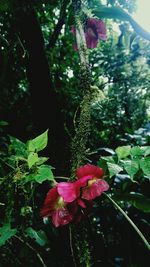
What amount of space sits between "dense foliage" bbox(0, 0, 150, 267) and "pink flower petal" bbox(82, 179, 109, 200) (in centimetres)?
1

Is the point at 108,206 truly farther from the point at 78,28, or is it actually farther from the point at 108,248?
Result: the point at 78,28

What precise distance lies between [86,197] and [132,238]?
120cm

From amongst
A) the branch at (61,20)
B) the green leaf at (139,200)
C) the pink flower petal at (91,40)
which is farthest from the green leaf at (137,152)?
the branch at (61,20)

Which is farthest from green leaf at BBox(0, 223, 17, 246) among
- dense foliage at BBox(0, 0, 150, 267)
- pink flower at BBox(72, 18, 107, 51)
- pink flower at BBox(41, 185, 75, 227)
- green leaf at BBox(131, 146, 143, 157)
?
pink flower at BBox(72, 18, 107, 51)

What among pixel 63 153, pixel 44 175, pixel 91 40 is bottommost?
pixel 44 175

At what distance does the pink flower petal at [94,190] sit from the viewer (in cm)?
74

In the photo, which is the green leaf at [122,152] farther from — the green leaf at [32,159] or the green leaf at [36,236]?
the green leaf at [36,236]

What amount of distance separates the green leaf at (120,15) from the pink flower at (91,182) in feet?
1.91

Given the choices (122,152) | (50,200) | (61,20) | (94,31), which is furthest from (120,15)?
(61,20)

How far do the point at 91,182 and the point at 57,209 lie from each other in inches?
4.7

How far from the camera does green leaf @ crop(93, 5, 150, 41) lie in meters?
1.10

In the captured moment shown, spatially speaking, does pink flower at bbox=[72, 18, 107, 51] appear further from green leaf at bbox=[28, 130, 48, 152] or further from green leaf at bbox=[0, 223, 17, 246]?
green leaf at bbox=[0, 223, 17, 246]

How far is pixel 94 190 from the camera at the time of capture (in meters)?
0.75

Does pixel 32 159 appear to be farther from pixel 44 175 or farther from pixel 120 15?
pixel 120 15
